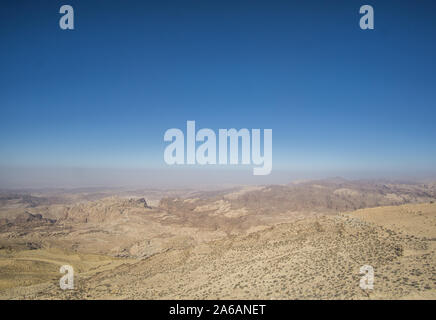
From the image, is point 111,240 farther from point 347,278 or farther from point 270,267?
point 347,278

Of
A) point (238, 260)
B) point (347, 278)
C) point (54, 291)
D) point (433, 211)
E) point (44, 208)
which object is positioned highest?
point (433, 211)

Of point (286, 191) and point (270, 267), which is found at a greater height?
point (270, 267)

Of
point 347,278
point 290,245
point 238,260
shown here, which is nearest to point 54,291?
point 238,260

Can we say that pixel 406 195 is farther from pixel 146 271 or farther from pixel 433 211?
pixel 146 271
